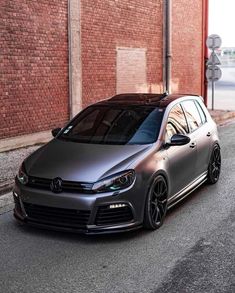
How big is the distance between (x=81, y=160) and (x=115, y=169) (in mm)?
429

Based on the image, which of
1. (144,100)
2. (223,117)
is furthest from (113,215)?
(223,117)

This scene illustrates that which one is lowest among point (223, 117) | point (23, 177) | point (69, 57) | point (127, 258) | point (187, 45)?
point (223, 117)

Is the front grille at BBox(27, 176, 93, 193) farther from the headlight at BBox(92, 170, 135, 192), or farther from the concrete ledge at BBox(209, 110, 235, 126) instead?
the concrete ledge at BBox(209, 110, 235, 126)

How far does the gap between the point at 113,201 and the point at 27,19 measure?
7223 millimetres

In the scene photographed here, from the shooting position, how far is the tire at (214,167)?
330 inches

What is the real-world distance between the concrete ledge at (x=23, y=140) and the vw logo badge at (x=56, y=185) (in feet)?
18.8

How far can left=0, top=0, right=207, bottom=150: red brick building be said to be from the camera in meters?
11.5

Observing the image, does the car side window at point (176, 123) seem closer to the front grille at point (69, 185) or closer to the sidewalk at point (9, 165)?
the front grille at point (69, 185)

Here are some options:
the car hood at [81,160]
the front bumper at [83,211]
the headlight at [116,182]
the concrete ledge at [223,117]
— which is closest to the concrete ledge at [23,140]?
the car hood at [81,160]

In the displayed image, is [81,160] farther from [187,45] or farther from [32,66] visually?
[187,45]

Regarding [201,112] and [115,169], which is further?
[201,112]

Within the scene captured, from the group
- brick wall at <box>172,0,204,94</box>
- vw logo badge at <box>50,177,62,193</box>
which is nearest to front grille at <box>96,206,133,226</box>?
vw logo badge at <box>50,177,62,193</box>

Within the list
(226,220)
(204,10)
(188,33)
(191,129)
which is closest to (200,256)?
(226,220)

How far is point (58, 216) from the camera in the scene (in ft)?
18.6
